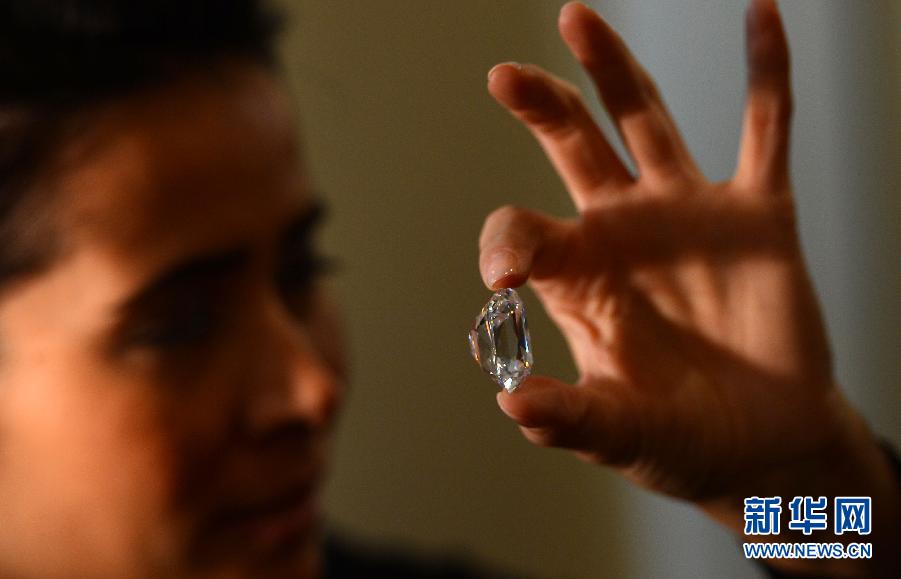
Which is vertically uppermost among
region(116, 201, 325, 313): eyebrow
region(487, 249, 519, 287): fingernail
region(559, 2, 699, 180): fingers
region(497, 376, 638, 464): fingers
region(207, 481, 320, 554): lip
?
region(559, 2, 699, 180): fingers

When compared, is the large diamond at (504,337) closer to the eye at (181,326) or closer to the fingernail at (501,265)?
the fingernail at (501,265)

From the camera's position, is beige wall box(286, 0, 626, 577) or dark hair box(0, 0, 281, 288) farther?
beige wall box(286, 0, 626, 577)

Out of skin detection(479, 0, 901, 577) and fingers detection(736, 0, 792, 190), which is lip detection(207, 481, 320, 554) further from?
fingers detection(736, 0, 792, 190)

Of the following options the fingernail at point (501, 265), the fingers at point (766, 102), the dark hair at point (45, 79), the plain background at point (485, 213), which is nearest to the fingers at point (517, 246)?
the fingernail at point (501, 265)

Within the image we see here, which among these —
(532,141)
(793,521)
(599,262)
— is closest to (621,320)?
(599,262)

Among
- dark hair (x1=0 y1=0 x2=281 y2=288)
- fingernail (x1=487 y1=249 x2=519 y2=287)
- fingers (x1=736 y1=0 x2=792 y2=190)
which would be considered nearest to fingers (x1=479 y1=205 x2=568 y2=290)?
fingernail (x1=487 y1=249 x2=519 y2=287)

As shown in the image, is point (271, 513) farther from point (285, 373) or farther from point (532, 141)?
point (532, 141)

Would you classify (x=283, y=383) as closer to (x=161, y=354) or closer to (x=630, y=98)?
(x=161, y=354)

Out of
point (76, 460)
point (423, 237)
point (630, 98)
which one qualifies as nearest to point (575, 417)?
point (630, 98)
